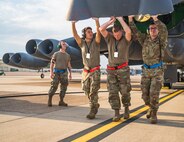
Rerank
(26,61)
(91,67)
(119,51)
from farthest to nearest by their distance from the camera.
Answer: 1. (26,61)
2. (91,67)
3. (119,51)

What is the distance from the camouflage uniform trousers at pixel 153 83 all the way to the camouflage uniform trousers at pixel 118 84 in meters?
0.30

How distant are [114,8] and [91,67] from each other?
1.17 meters

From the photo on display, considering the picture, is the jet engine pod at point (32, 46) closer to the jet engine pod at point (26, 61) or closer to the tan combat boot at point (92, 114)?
the jet engine pod at point (26, 61)

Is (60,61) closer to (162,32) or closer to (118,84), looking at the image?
(118,84)

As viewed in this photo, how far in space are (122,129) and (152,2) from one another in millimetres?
2121

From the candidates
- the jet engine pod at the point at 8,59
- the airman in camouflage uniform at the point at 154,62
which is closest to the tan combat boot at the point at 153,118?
the airman in camouflage uniform at the point at 154,62

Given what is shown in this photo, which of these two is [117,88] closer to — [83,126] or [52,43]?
[83,126]

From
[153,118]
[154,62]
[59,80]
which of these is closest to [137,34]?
[154,62]

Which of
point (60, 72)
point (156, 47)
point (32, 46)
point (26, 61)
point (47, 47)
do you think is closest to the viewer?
point (156, 47)

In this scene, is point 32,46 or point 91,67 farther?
point 32,46

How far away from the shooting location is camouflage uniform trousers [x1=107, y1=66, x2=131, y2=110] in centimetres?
507

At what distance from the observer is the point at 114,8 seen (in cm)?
499

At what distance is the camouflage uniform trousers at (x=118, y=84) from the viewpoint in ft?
16.6

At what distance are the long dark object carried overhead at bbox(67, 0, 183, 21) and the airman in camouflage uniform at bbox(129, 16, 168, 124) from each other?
21cm
